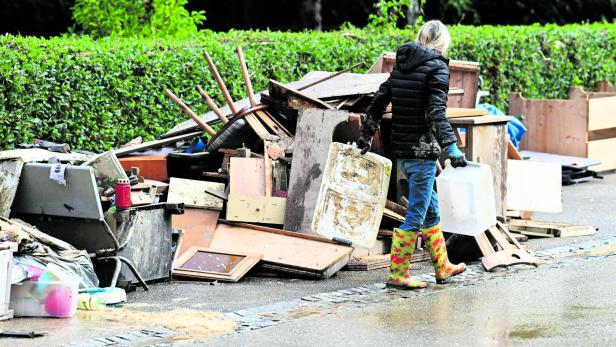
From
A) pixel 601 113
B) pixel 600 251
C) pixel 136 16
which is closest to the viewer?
pixel 600 251

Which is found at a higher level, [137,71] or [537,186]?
[137,71]

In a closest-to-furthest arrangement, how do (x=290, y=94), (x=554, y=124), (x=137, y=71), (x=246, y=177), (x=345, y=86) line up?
(x=246, y=177)
(x=290, y=94)
(x=345, y=86)
(x=137, y=71)
(x=554, y=124)

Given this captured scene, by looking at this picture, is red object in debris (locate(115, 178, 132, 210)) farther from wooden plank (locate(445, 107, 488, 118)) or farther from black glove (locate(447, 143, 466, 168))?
wooden plank (locate(445, 107, 488, 118))

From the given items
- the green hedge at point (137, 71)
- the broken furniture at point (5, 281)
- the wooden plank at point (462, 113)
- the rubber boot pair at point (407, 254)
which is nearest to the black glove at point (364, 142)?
the rubber boot pair at point (407, 254)

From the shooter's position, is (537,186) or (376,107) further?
(537,186)

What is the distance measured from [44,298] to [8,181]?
1.29 metres

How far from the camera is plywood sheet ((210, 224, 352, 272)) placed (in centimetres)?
924

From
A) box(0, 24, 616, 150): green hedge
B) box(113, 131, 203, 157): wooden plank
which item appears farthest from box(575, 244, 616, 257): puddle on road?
box(0, 24, 616, 150): green hedge

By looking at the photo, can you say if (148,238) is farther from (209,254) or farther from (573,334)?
(573,334)

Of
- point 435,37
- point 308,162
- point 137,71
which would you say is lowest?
point 308,162

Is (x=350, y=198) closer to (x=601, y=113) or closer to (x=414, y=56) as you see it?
(x=414, y=56)

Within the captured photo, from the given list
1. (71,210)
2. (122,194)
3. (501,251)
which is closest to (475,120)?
(501,251)

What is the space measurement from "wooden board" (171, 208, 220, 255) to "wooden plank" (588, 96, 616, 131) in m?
6.72

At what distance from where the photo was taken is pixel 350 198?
9.21 meters
